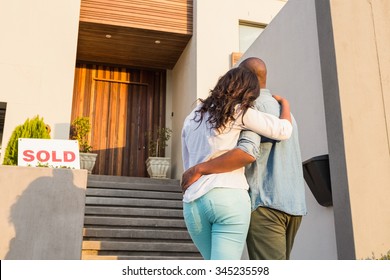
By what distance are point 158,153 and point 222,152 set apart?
6401 millimetres

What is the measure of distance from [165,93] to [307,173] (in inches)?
220

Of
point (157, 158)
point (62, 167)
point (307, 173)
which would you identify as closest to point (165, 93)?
point (157, 158)

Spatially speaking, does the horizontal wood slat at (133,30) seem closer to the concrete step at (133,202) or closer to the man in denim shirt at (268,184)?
the concrete step at (133,202)

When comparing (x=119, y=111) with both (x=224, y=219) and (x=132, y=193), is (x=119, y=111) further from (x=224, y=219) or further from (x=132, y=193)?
(x=224, y=219)

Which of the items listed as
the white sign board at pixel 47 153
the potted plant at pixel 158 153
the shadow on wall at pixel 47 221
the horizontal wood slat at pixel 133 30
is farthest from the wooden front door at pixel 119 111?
the shadow on wall at pixel 47 221

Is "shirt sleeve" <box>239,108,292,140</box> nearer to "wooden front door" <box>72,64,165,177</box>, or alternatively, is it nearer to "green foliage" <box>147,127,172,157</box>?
"green foliage" <box>147,127,172,157</box>

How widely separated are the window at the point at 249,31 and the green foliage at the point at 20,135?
4.22 meters

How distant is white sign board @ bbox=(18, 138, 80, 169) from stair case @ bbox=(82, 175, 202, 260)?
3.71 feet

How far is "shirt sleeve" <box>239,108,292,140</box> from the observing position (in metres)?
1.47

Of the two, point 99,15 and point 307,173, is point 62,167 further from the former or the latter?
point 99,15

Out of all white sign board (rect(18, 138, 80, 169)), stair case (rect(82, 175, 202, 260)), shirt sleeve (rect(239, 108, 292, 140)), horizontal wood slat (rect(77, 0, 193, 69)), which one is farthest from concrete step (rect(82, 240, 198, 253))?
horizontal wood slat (rect(77, 0, 193, 69))

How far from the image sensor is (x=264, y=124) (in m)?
1.48

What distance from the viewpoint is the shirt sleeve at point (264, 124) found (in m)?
1.47

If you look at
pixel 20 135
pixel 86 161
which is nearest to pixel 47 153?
pixel 20 135
